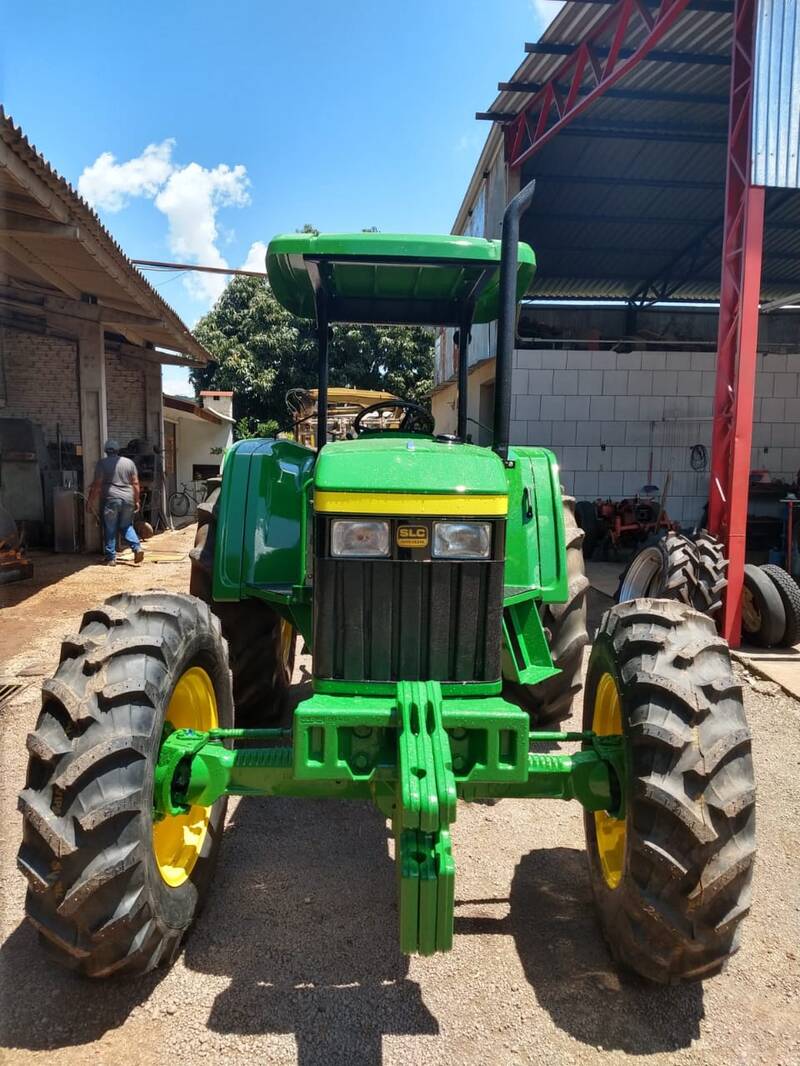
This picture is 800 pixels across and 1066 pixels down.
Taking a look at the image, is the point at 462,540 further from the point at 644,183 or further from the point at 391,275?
the point at 644,183

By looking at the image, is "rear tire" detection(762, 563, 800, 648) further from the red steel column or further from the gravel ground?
the gravel ground

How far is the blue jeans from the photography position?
396 inches

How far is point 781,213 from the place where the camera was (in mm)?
11852

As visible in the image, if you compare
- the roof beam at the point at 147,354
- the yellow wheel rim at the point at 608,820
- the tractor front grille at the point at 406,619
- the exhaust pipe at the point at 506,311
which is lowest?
the yellow wheel rim at the point at 608,820

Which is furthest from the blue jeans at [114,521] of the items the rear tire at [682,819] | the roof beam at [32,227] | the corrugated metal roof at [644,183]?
the rear tire at [682,819]

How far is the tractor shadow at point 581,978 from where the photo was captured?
2.16 m

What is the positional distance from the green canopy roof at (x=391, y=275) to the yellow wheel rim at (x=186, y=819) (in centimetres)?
175

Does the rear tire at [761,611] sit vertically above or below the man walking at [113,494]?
below

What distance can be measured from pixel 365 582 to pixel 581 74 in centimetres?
784

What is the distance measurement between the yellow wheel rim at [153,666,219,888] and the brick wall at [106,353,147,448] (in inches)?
495

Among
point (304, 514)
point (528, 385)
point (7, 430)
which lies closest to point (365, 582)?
point (304, 514)

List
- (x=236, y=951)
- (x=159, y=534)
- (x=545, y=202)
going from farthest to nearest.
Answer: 1. (x=159, y=534)
2. (x=545, y=202)
3. (x=236, y=951)

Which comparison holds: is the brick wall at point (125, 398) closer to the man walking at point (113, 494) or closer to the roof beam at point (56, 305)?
the roof beam at point (56, 305)

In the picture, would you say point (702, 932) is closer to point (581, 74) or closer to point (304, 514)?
point (304, 514)
